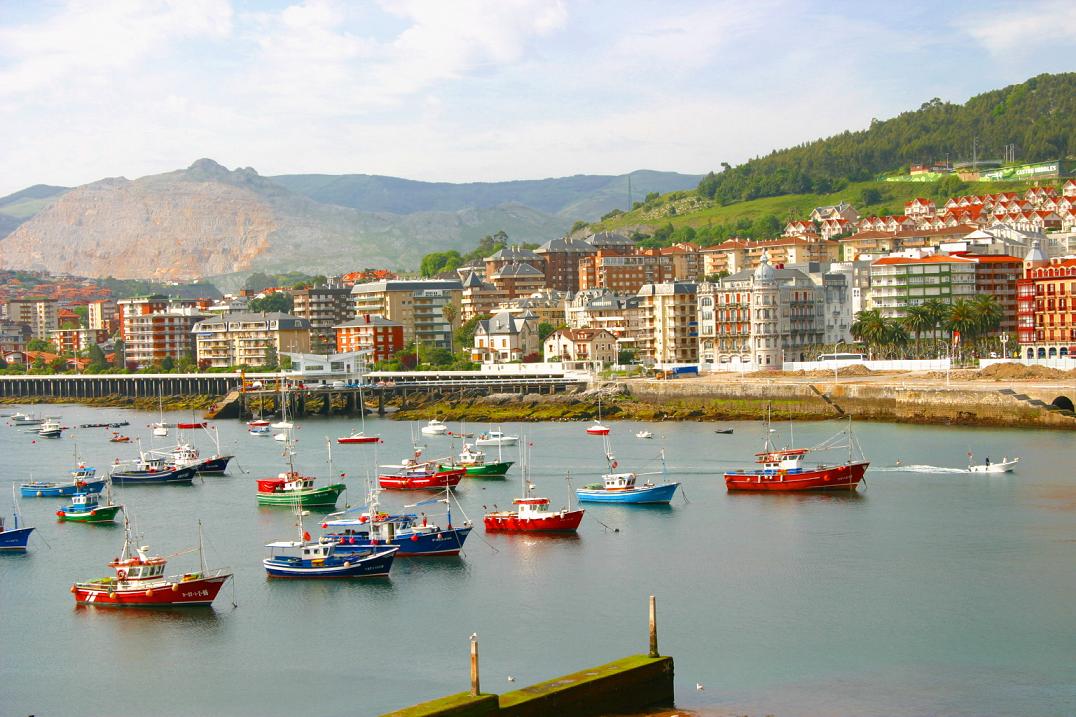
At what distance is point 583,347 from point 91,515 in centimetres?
7114

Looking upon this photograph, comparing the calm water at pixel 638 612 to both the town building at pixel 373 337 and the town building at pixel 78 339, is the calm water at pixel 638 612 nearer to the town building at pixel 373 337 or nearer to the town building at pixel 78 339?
the town building at pixel 373 337

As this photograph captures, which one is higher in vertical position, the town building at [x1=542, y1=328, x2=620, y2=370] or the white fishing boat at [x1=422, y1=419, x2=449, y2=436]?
the town building at [x1=542, y1=328, x2=620, y2=370]

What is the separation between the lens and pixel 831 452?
226 ft

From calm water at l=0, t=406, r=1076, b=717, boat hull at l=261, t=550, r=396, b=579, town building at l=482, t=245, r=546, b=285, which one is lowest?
calm water at l=0, t=406, r=1076, b=717

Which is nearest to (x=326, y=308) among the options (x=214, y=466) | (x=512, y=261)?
(x=512, y=261)

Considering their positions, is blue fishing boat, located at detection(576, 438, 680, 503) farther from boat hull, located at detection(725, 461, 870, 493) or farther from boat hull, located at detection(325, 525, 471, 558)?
boat hull, located at detection(325, 525, 471, 558)

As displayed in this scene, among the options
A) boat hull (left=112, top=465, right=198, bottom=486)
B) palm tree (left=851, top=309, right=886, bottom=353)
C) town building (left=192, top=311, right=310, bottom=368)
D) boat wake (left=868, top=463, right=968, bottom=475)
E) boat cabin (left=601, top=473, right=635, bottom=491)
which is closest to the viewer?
boat cabin (left=601, top=473, right=635, bottom=491)

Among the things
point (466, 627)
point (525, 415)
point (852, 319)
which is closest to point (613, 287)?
point (852, 319)

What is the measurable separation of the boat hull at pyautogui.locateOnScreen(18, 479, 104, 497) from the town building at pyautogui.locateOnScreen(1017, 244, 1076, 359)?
66639 millimetres

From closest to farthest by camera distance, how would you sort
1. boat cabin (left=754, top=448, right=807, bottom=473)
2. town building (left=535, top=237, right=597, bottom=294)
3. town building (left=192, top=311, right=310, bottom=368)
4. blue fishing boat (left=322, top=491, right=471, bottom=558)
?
1. blue fishing boat (left=322, top=491, right=471, bottom=558)
2. boat cabin (left=754, top=448, right=807, bottom=473)
3. town building (left=192, top=311, right=310, bottom=368)
4. town building (left=535, top=237, right=597, bottom=294)

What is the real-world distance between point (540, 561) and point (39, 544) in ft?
Result: 60.9

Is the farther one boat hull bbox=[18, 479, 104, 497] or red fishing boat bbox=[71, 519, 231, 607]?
boat hull bbox=[18, 479, 104, 497]

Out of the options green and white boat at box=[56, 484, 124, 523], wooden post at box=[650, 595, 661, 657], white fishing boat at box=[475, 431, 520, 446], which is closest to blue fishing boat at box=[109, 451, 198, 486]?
green and white boat at box=[56, 484, 124, 523]

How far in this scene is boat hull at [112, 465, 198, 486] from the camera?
65.6 metres
